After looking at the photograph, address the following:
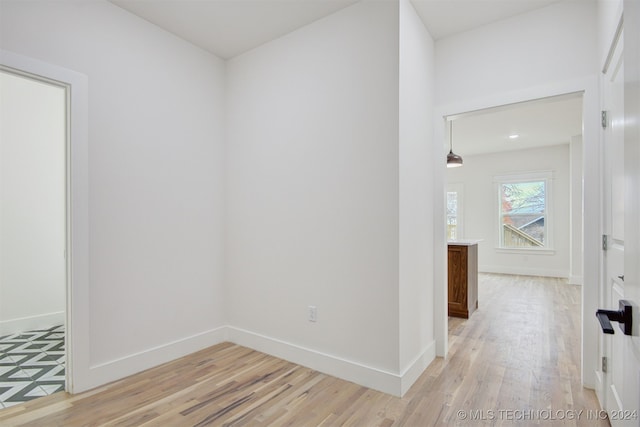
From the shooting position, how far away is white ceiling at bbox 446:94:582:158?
482cm

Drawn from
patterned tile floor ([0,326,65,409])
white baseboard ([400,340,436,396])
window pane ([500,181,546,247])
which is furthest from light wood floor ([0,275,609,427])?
window pane ([500,181,546,247])

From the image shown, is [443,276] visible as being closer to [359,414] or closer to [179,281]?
[359,414]

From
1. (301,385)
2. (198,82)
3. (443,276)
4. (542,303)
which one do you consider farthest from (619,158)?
(542,303)

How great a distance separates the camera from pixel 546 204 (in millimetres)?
7289

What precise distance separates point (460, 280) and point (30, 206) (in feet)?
16.7

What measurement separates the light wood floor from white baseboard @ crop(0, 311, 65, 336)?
1.86 metres

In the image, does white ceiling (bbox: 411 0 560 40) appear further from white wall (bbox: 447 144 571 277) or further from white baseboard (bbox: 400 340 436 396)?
white wall (bbox: 447 144 571 277)

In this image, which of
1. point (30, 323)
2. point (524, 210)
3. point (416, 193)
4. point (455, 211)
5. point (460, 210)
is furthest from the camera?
point (455, 211)

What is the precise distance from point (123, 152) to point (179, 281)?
120 cm

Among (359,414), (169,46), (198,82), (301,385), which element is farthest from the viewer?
(198,82)

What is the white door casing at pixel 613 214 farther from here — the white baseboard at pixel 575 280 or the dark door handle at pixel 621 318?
the white baseboard at pixel 575 280

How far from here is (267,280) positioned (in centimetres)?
311

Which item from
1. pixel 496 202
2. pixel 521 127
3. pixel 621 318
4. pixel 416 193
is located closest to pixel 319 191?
pixel 416 193

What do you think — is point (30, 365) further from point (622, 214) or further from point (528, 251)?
point (528, 251)
